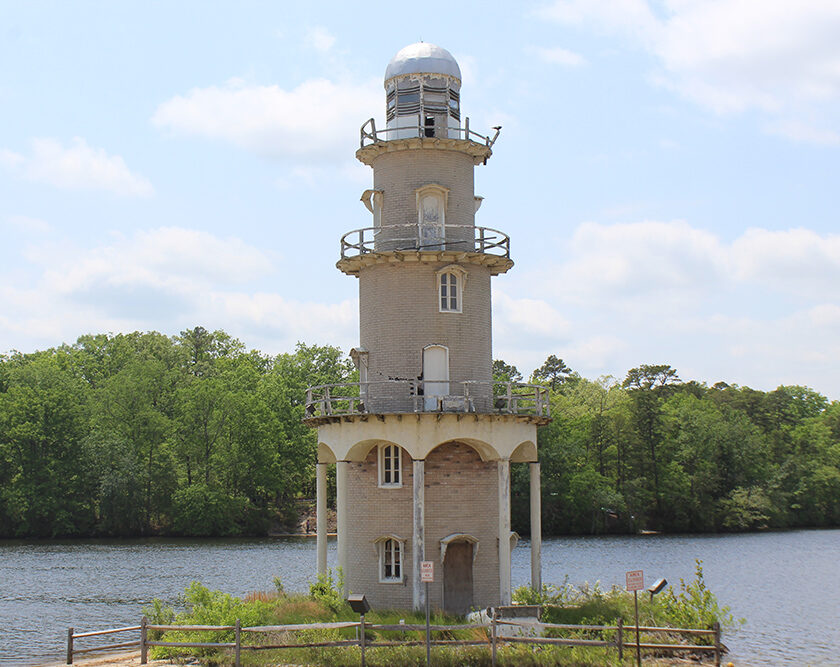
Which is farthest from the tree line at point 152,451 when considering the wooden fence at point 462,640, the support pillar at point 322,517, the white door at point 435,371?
Answer: the wooden fence at point 462,640

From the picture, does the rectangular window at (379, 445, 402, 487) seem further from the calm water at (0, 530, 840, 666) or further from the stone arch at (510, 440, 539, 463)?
the calm water at (0, 530, 840, 666)

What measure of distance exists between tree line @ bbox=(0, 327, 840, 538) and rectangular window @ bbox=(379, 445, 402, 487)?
56363 mm

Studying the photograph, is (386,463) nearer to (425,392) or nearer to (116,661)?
(425,392)

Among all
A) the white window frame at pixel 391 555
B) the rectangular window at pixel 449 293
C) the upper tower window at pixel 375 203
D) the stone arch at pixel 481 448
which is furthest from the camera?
the upper tower window at pixel 375 203

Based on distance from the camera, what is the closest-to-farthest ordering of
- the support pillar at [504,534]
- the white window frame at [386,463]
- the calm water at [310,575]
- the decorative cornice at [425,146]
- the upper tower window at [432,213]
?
the support pillar at [504,534] → the white window frame at [386,463] → the upper tower window at [432,213] → the decorative cornice at [425,146] → the calm water at [310,575]

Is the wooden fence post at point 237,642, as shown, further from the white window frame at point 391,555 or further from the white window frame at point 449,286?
the white window frame at point 449,286

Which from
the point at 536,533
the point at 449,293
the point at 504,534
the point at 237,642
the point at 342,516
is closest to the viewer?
the point at 237,642

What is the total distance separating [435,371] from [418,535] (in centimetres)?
497

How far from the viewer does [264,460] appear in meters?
89.1

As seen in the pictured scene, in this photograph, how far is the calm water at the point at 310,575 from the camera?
34.7m

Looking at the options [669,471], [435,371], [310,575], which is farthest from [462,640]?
[669,471]

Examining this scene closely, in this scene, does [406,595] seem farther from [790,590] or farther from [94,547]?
[94,547]

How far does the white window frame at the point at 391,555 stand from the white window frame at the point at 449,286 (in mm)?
7052

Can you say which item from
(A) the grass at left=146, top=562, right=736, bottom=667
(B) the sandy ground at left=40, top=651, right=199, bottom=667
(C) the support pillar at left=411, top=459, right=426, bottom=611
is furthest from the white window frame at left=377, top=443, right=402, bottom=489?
(B) the sandy ground at left=40, top=651, right=199, bottom=667
